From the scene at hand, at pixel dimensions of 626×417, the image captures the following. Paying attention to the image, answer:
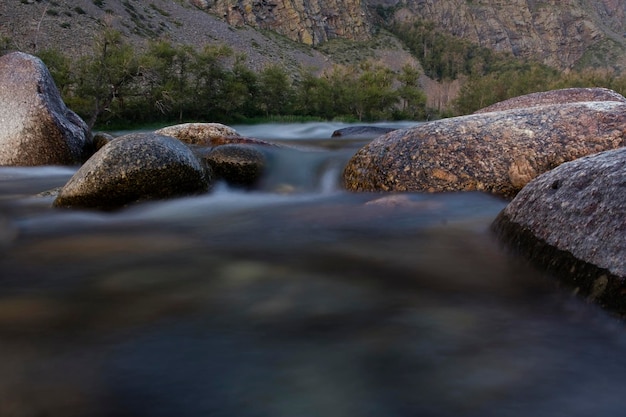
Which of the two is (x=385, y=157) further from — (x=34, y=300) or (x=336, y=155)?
(x=34, y=300)

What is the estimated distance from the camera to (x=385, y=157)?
6512 millimetres

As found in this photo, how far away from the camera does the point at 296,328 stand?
263 centimetres

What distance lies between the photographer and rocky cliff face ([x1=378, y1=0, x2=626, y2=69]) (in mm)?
156875

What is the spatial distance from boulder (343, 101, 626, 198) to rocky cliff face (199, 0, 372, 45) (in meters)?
103

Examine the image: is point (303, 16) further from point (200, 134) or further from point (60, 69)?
point (200, 134)

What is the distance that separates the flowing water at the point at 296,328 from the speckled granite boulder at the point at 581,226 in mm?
140

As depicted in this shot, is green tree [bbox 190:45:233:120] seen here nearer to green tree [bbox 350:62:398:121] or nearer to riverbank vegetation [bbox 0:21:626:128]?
riverbank vegetation [bbox 0:21:626:128]

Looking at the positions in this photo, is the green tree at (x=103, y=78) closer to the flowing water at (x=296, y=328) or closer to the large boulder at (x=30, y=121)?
the large boulder at (x=30, y=121)

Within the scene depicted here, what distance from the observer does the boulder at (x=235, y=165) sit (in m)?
7.87

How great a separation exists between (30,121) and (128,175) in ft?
19.0

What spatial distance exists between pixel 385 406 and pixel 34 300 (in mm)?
2253

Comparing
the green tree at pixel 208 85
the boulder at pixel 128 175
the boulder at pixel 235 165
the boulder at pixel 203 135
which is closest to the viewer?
the boulder at pixel 128 175

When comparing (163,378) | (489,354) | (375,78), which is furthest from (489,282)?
(375,78)

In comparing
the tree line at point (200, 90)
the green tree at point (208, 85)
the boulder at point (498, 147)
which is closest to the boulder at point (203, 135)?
the boulder at point (498, 147)
